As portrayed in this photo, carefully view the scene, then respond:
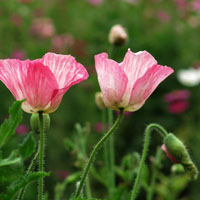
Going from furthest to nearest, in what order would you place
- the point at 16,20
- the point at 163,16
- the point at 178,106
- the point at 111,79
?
the point at 163,16 → the point at 16,20 → the point at 178,106 → the point at 111,79

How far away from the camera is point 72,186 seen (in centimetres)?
301

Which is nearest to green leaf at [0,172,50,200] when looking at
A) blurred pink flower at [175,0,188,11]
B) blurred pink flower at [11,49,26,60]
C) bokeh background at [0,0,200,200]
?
bokeh background at [0,0,200,200]

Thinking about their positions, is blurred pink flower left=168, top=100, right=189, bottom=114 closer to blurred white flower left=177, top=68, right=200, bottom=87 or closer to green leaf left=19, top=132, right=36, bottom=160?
blurred white flower left=177, top=68, right=200, bottom=87

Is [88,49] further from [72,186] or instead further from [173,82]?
[72,186]

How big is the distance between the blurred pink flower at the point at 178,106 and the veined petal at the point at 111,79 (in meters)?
2.56

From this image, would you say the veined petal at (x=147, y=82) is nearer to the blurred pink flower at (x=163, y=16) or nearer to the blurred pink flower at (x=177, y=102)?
the blurred pink flower at (x=177, y=102)

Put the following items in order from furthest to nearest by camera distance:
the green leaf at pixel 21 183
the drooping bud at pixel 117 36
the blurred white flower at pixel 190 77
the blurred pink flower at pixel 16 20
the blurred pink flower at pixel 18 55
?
the blurred pink flower at pixel 16 20 → the blurred pink flower at pixel 18 55 → the blurred white flower at pixel 190 77 → the drooping bud at pixel 117 36 → the green leaf at pixel 21 183

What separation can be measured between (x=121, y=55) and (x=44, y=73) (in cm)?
310

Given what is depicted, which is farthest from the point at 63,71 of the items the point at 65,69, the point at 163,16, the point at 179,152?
the point at 163,16

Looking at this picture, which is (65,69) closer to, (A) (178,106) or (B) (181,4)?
(A) (178,106)

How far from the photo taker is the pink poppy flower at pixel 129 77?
78 centimetres

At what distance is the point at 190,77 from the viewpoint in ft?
11.6

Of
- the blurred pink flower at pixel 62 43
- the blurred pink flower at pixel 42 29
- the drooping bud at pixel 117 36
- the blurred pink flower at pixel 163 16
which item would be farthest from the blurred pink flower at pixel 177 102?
the drooping bud at pixel 117 36

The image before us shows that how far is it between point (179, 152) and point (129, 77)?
0.51ft
